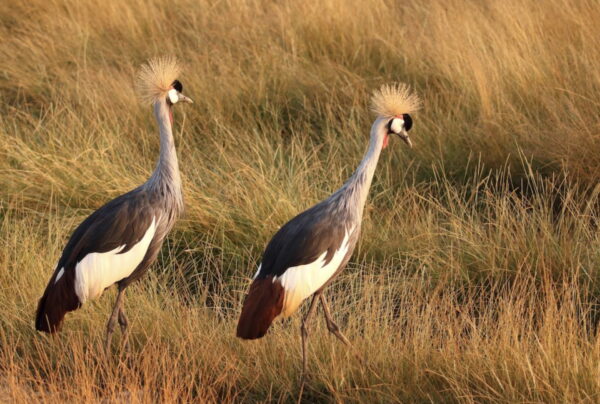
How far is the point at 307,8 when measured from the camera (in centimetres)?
687

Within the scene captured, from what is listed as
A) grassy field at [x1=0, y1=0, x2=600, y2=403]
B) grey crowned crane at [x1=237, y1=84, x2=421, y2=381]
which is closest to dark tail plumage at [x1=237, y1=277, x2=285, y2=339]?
grey crowned crane at [x1=237, y1=84, x2=421, y2=381]

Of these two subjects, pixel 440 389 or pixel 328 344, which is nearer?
pixel 440 389

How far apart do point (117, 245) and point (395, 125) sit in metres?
1.02

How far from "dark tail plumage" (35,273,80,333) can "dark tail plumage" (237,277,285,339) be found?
24.1 inches

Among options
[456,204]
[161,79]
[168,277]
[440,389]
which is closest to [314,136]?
[456,204]

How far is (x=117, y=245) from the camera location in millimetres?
3602

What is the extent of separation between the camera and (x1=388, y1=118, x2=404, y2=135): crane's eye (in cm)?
353

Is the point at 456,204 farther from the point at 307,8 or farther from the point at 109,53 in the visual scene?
the point at 109,53

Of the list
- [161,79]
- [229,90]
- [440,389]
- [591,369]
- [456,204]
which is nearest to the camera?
[591,369]

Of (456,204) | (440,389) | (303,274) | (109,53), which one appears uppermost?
(109,53)

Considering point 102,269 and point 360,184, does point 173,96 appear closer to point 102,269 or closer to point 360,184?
point 102,269

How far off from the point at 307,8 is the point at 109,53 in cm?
136

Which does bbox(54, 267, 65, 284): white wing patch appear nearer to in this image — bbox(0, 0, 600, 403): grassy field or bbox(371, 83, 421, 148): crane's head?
bbox(0, 0, 600, 403): grassy field

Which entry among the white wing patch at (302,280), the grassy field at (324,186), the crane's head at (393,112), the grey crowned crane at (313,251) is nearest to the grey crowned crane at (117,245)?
the grassy field at (324,186)
